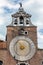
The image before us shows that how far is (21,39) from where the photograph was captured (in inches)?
957

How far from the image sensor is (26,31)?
80.1ft

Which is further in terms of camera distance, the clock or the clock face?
the clock face

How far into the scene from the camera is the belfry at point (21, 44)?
23.8m

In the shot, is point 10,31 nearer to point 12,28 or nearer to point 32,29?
point 12,28

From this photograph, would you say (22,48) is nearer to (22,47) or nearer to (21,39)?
(22,47)

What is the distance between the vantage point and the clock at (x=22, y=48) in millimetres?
23875

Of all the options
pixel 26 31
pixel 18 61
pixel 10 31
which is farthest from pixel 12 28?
pixel 18 61

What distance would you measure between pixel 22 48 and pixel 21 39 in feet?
4.10

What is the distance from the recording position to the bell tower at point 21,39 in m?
23.9

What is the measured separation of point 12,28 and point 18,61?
459 centimetres

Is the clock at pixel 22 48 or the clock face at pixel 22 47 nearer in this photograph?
the clock at pixel 22 48

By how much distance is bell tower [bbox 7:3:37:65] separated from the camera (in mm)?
23891

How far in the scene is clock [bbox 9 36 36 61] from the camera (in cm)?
2388

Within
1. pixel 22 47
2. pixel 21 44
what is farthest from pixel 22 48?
pixel 21 44
